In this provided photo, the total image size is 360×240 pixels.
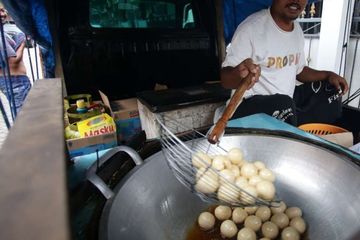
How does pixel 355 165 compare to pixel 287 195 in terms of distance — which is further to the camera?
pixel 287 195

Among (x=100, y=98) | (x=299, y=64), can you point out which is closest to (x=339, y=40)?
(x=299, y=64)

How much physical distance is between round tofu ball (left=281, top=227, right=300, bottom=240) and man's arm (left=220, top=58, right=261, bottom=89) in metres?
0.44

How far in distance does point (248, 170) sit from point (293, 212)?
16 cm

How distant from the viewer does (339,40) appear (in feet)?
9.43

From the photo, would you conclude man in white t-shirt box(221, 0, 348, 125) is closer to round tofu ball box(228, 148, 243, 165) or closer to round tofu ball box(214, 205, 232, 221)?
round tofu ball box(228, 148, 243, 165)

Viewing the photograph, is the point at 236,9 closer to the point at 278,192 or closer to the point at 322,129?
the point at 322,129

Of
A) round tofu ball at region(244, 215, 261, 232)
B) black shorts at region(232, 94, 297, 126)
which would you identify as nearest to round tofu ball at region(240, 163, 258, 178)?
round tofu ball at region(244, 215, 261, 232)

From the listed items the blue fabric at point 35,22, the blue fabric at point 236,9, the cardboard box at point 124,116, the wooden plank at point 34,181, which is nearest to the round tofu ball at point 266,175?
the wooden plank at point 34,181

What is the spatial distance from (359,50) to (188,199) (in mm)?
3151

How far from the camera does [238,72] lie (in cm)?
104

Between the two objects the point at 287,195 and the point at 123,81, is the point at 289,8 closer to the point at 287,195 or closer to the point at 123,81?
the point at 287,195

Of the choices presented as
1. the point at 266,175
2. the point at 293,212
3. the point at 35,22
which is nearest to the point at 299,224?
the point at 293,212

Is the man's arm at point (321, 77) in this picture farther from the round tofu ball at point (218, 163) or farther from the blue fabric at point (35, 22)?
the blue fabric at point (35, 22)

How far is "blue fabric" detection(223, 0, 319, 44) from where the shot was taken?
2.13 m
